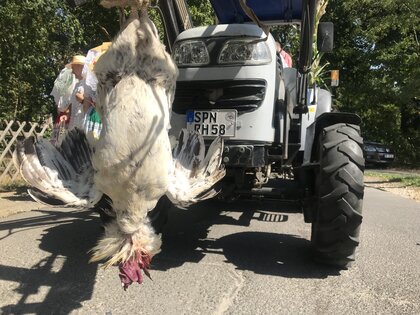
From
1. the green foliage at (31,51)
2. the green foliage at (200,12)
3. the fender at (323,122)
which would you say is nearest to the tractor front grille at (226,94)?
the fender at (323,122)

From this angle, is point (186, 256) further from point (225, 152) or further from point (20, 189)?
point (20, 189)

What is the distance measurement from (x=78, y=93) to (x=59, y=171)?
Answer: 2.56 m

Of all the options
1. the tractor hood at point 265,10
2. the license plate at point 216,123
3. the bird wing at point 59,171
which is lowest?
the bird wing at point 59,171

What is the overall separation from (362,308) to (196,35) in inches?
109

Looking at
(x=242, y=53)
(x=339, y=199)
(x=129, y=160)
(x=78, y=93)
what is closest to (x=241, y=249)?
(x=339, y=199)

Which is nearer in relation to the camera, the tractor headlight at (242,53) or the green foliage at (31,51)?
the tractor headlight at (242,53)

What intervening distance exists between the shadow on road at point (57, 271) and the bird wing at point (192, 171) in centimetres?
131

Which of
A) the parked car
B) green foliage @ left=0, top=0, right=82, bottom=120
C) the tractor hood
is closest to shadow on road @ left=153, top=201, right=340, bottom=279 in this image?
the tractor hood

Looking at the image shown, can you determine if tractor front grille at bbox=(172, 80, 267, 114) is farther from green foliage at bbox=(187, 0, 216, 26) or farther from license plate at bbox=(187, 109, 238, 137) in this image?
green foliage at bbox=(187, 0, 216, 26)

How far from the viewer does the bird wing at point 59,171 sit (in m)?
2.60

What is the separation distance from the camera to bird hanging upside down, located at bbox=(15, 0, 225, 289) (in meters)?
2.43

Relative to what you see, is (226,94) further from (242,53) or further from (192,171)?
(192,171)

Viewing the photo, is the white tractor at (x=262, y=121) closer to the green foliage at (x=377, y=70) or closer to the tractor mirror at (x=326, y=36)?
the tractor mirror at (x=326, y=36)

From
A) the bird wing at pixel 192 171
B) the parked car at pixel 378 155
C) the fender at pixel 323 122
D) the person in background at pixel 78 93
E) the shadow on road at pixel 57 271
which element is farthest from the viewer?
the parked car at pixel 378 155
